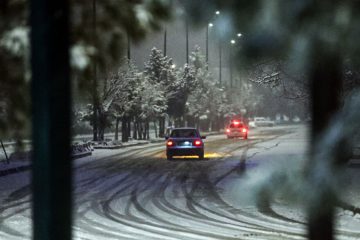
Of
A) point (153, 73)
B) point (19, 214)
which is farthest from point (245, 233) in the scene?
point (153, 73)

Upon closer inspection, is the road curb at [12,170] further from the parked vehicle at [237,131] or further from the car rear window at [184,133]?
the parked vehicle at [237,131]

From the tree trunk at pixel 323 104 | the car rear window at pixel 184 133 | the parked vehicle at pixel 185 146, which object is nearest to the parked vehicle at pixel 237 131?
the car rear window at pixel 184 133

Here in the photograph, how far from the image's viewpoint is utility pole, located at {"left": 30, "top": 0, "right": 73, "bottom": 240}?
6.07 ft

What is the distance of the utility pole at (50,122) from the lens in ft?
6.07

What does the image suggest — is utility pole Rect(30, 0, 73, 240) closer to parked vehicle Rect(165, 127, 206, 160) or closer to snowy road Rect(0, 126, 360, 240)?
snowy road Rect(0, 126, 360, 240)

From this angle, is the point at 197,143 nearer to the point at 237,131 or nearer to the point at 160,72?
the point at 237,131

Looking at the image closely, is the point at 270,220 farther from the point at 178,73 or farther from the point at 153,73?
the point at 178,73

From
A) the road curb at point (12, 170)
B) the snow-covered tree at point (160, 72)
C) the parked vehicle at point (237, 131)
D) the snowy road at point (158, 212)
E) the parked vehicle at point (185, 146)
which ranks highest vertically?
the snow-covered tree at point (160, 72)

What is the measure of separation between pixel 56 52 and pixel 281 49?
773 millimetres

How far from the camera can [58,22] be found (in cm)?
191

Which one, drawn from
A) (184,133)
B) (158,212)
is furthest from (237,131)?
(158,212)

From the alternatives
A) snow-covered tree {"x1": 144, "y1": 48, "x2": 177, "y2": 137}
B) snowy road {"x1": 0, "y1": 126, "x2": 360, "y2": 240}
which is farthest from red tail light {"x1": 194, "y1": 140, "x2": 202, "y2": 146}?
snow-covered tree {"x1": 144, "y1": 48, "x2": 177, "y2": 137}

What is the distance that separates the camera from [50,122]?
1.86 metres

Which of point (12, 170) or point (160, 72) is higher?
point (160, 72)
